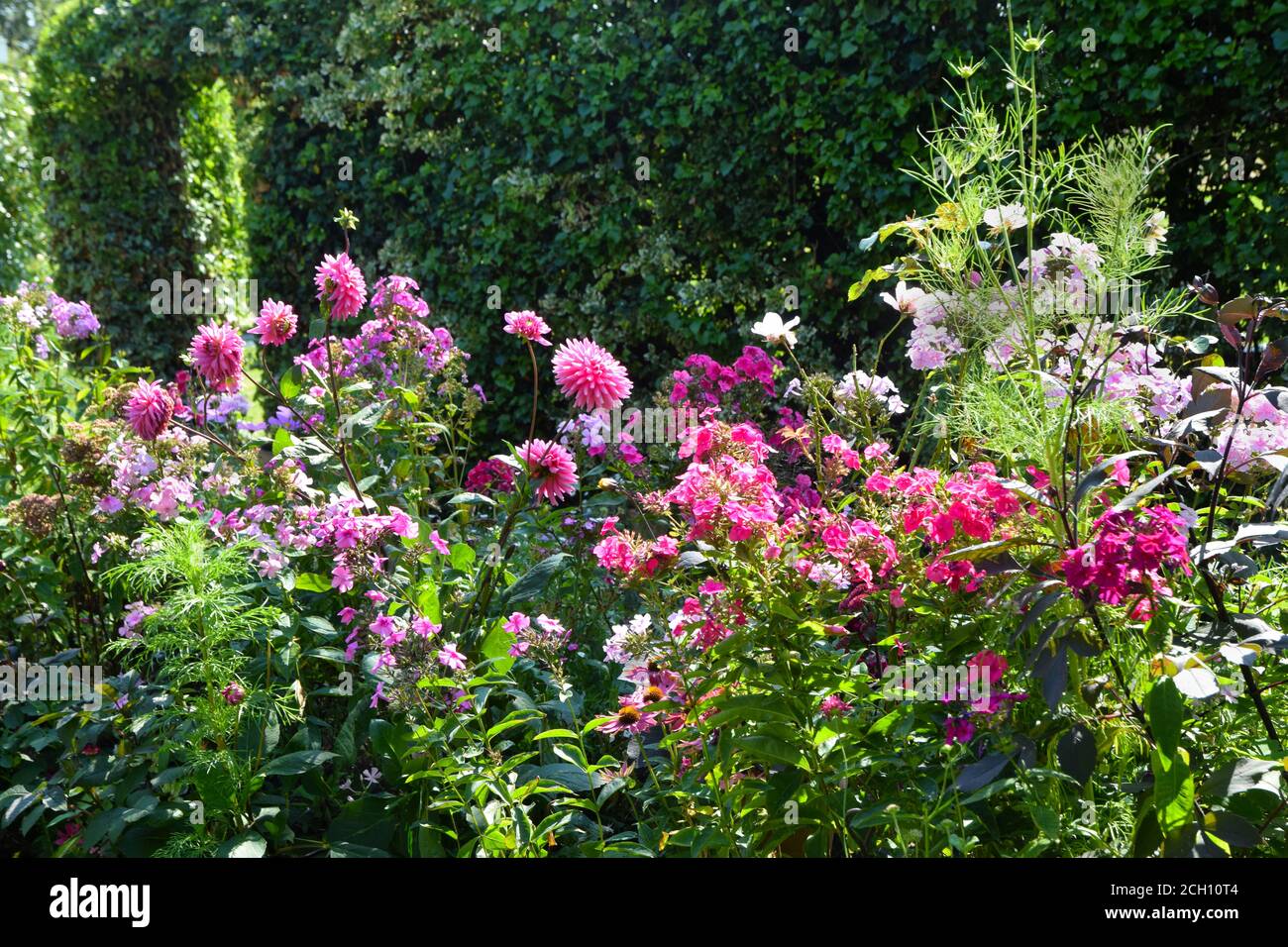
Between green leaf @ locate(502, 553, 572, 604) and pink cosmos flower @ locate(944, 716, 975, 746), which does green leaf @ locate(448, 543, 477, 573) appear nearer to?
green leaf @ locate(502, 553, 572, 604)

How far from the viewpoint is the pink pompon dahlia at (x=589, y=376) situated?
2.31m

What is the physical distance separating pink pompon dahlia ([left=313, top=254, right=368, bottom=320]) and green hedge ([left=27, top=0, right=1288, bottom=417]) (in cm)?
230

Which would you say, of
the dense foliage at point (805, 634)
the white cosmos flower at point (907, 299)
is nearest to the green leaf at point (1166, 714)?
the dense foliage at point (805, 634)

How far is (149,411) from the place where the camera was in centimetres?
248

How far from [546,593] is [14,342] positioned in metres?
2.05

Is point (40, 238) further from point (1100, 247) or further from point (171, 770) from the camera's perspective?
point (1100, 247)

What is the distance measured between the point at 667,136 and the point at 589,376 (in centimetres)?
339

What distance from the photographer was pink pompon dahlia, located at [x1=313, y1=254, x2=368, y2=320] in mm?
2699

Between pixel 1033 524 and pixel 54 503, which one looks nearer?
pixel 1033 524

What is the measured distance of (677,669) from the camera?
2066 millimetres

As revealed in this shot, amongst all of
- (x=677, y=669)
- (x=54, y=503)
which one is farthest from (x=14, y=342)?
(x=677, y=669)

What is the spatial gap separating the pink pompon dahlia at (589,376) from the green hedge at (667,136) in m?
2.20

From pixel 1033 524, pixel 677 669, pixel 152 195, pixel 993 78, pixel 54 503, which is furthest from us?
pixel 152 195

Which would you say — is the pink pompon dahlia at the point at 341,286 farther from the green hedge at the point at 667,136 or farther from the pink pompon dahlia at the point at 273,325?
the green hedge at the point at 667,136
